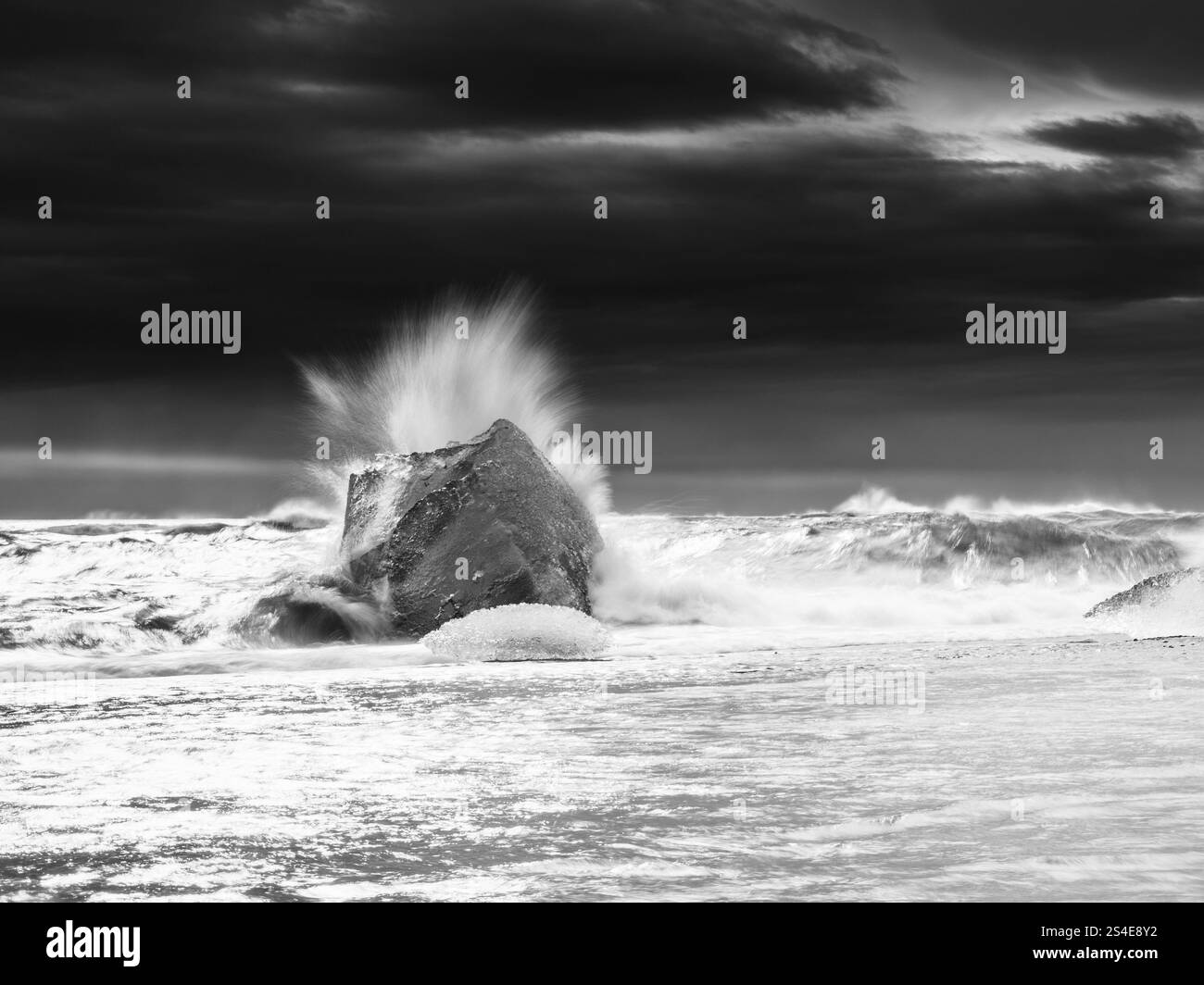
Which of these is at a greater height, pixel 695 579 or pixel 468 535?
pixel 468 535

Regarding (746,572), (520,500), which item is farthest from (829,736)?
(746,572)

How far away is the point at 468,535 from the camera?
13750mm

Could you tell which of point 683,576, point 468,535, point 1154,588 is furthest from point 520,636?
point 1154,588

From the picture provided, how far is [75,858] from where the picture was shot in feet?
14.1

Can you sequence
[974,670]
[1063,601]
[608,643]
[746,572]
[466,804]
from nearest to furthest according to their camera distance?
1. [466,804]
2. [974,670]
3. [608,643]
4. [1063,601]
5. [746,572]

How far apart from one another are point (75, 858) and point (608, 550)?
1118 centimetres

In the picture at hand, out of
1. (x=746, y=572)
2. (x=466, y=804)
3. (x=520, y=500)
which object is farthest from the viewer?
(x=746, y=572)

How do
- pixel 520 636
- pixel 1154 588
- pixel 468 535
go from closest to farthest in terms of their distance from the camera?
pixel 520 636, pixel 1154 588, pixel 468 535

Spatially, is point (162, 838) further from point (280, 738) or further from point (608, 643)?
point (608, 643)

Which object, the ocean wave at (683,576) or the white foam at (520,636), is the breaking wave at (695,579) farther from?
the white foam at (520,636)

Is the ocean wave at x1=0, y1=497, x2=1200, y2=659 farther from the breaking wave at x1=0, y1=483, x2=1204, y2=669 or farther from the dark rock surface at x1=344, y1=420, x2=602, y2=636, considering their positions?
the dark rock surface at x1=344, y1=420, x2=602, y2=636

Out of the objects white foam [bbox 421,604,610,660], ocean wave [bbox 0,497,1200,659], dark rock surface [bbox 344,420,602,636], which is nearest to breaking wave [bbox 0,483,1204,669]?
ocean wave [bbox 0,497,1200,659]

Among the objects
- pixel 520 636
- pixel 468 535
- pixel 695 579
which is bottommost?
pixel 520 636

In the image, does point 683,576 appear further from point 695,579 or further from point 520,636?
point 520,636
